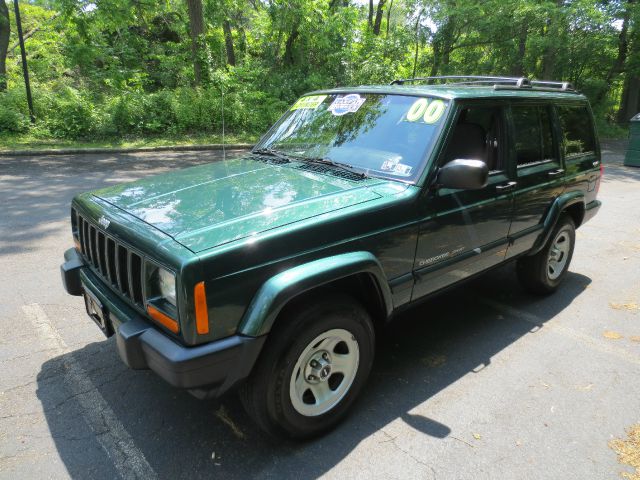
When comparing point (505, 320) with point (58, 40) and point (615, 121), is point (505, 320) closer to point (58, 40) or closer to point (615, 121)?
point (58, 40)

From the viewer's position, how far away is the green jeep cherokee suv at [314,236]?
2.17 metres

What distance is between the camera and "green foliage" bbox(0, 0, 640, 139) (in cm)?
1434

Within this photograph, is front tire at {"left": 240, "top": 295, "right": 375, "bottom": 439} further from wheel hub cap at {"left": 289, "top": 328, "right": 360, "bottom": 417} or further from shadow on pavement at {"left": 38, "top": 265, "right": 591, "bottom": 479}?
shadow on pavement at {"left": 38, "top": 265, "right": 591, "bottom": 479}

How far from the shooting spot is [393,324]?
13.0ft

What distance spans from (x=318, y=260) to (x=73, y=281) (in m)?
1.69

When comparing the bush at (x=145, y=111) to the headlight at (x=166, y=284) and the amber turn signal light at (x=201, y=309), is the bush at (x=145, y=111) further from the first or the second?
the amber turn signal light at (x=201, y=309)

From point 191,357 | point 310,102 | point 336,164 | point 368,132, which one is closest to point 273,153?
point 310,102

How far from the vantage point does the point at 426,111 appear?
3.14 meters

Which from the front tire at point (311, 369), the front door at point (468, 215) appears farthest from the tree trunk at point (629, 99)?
the front tire at point (311, 369)

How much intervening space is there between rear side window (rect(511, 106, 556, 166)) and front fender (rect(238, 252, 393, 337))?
1.91 meters

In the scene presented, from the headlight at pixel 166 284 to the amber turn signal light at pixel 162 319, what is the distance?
7 cm

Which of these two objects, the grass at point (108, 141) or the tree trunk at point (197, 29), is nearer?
the grass at point (108, 141)

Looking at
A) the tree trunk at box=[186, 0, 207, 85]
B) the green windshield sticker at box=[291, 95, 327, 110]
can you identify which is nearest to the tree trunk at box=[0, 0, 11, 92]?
the tree trunk at box=[186, 0, 207, 85]

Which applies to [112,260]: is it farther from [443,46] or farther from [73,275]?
[443,46]
